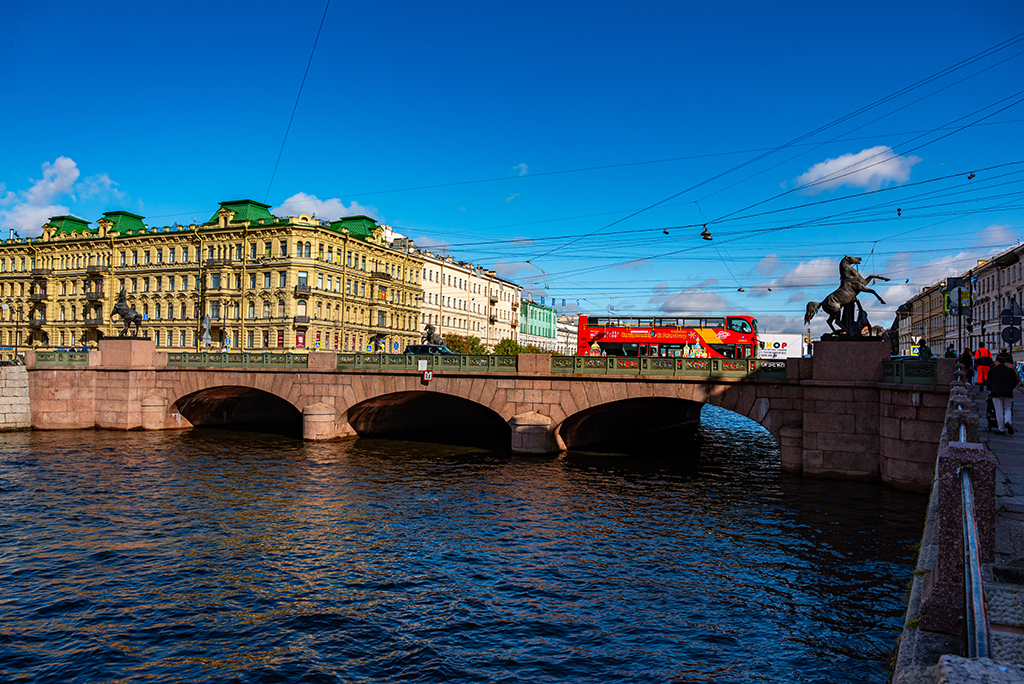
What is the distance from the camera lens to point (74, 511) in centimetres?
1978

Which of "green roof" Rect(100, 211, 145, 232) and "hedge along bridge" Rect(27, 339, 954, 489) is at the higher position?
"green roof" Rect(100, 211, 145, 232)

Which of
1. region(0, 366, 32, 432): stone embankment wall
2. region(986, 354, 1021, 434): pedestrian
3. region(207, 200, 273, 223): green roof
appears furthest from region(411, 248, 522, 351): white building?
region(986, 354, 1021, 434): pedestrian

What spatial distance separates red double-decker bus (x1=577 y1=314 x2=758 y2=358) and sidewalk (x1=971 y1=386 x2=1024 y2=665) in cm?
2444

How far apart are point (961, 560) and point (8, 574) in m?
17.4

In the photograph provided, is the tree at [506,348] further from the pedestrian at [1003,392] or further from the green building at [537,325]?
the pedestrian at [1003,392]

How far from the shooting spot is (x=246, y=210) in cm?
6981

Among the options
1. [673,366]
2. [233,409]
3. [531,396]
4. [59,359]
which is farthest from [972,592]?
[59,359]

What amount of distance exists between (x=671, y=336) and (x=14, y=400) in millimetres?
36731

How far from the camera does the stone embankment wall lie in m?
36.7

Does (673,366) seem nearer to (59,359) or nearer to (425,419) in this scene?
(425,419)

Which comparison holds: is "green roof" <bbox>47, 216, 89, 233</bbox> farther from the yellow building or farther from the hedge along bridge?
the hedge along bridge

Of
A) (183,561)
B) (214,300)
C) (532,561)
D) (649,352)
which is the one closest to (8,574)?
(183,561)

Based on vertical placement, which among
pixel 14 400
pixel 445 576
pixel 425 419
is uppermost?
pixel 14 400

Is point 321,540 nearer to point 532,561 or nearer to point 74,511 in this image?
point 532,561
